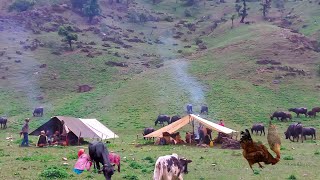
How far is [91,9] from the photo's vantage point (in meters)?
115

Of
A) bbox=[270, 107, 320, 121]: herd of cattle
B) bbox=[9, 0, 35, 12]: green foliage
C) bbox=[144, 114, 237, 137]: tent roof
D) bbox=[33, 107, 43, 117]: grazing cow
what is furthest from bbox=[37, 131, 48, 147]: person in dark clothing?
bbox=[9, 0, 35, 12]: green foliage

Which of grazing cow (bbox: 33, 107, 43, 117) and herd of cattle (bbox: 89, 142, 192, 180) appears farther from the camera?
grazing cow (bbox: 33, 107, 43, 117)

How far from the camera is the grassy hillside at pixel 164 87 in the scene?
77.9 ft

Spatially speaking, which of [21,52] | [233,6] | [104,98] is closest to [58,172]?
[104,98]

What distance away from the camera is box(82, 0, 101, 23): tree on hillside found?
375ft

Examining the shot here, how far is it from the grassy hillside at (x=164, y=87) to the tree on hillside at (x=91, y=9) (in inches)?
336

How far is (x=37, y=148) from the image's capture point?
29656 mm

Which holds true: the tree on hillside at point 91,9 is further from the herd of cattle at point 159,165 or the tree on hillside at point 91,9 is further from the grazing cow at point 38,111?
the herd of cattle at point 159,165

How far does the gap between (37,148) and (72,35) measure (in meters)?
60.3

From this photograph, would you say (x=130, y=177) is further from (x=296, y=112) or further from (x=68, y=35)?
(x=68, y=35)

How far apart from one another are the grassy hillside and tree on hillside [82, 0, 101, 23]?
855 centimetres

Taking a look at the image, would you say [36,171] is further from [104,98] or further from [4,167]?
[104,98]

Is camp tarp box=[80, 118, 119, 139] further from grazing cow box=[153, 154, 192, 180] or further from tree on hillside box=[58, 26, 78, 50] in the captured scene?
tree on hillside box=[58, 26, 78, 50]

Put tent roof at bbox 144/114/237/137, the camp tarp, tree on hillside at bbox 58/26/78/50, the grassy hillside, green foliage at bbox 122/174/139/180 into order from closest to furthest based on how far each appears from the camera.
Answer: green foliage at bbox 122/174/139/180 < the grassy hillside < tent roof at bbox 144/114/237/137 < the camp tarp < tree on hillside at bbox 58/26/78/50
